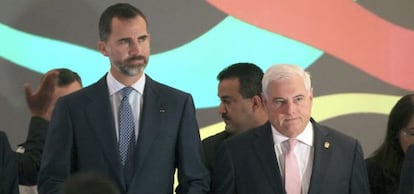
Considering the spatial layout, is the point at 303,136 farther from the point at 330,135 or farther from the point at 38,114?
the point at 38,114

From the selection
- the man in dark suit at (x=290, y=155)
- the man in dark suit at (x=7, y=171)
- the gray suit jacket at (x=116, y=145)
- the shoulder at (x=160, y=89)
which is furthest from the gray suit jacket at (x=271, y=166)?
the man in dark suit at (x=7, y=171)

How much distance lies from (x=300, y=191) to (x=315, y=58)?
1.99m

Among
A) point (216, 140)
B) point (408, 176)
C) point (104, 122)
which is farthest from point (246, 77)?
point (408, 176)

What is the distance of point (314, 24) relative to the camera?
5184mm

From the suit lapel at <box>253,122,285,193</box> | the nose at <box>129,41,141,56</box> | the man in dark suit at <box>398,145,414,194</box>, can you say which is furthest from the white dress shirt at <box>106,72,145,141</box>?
the man in dark suit at <box>398,145,414,194</box>

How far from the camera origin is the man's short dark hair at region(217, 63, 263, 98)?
13.6 feet

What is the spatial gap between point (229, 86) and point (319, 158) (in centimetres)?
94

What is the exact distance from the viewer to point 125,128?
339 centimetres

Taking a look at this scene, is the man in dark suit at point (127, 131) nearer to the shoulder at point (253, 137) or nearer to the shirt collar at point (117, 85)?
the shirt collar at point (117, 85)

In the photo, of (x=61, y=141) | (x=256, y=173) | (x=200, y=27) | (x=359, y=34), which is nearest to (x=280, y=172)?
(x=256, y=173)

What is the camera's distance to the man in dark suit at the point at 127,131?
3332mm

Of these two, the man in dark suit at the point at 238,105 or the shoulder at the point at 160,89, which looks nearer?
the shoulder at the point at 160,89

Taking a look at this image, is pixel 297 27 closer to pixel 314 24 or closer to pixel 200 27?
pixel 314 24

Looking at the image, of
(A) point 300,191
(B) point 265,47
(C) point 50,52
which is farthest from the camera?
(B) point 265,47
